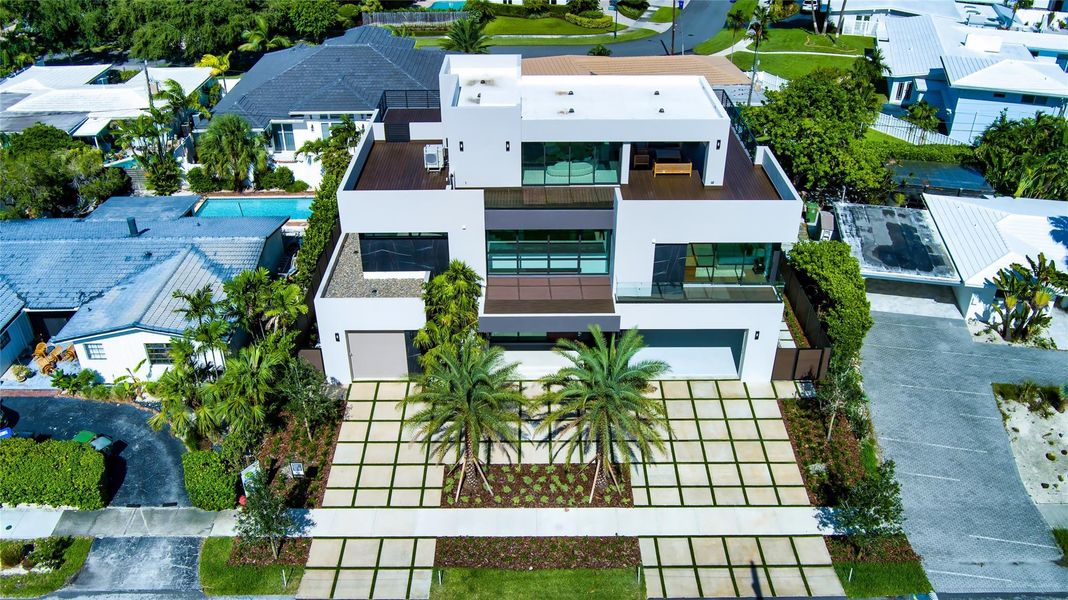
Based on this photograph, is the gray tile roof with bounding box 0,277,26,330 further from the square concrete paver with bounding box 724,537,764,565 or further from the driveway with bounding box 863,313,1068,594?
the driveway with bounding box 863,313,1068,594

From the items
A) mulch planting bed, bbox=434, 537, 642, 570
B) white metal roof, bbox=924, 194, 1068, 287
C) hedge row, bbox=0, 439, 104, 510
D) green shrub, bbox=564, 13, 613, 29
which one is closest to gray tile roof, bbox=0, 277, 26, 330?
hedge row, bbox=0, 439, 104, 510

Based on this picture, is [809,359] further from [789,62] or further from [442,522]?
[789,62]

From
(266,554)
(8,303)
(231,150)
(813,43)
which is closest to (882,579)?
(266,554)

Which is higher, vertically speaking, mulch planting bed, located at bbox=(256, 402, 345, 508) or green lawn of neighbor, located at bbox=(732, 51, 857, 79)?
green lawn of neighbor, located at bbox=(732, 51, 857, 79)

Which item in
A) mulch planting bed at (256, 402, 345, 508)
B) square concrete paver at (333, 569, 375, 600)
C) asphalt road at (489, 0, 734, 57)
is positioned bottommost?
square concrete paver at (333, 569, 375, 600)

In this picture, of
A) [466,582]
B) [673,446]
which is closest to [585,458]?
[673,446]

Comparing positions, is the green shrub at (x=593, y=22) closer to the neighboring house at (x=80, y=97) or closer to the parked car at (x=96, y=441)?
the neighboring house at (x=80, y=97)
